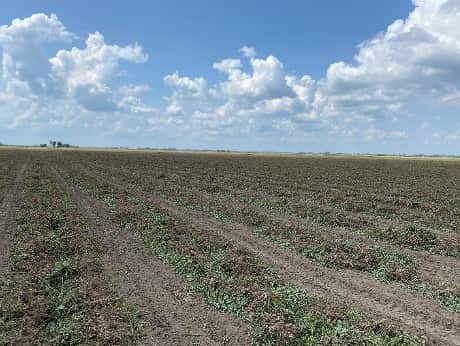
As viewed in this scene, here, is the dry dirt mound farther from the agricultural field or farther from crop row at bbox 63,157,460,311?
crop row at bbox 63,157,460,311

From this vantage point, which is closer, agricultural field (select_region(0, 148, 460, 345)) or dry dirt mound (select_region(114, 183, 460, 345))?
agricultural field (select_region(0, 148, 460, 345))

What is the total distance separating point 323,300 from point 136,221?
9892mm

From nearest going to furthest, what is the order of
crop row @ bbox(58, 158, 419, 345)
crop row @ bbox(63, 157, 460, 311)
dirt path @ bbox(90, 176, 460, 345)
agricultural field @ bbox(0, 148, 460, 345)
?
crop row @ bbox(58, 158, 419, 345)
agricultural field @ bbox(0, 148, 460, 345)
dirt path @ bbox(90, 176, 460, 345)
crop row @ bbox(63, 157, 460, 311)

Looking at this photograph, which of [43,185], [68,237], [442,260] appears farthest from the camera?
[43,185]

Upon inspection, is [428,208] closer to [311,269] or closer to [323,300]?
[311,269]

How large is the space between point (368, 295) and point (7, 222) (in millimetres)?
13693

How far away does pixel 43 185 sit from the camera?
2758 centimetres

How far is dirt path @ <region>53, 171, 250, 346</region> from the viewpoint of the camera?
7.17m

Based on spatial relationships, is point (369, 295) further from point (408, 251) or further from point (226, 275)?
point (408, 251)

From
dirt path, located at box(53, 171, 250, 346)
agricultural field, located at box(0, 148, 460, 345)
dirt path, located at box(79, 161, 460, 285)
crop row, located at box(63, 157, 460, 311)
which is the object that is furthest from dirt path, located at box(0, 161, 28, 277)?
dirt path, located at box(79, 161, 460, 285)

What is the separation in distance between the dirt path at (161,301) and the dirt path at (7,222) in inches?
105

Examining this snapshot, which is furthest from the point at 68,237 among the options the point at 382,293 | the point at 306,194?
the point at 306,194

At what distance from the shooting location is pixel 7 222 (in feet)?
51.8

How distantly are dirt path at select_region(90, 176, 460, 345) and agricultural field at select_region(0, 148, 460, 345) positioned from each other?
0.11 ft
